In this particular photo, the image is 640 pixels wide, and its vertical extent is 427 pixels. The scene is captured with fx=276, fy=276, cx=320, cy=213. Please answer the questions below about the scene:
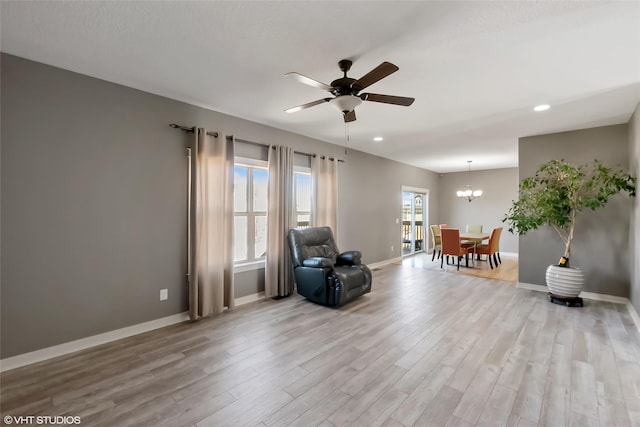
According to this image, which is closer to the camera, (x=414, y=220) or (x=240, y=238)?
(x=240, y=238)

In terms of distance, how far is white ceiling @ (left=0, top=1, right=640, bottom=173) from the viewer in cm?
184

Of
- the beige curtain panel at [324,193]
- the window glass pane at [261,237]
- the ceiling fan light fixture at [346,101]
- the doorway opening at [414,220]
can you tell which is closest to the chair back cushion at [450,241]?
the doorway opening at [414,220]

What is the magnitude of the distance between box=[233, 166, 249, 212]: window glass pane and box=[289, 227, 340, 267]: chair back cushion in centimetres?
84

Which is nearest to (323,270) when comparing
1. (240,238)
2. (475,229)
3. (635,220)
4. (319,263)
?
(319,263)

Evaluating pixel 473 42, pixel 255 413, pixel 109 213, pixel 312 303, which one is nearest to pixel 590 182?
pixel 473 42

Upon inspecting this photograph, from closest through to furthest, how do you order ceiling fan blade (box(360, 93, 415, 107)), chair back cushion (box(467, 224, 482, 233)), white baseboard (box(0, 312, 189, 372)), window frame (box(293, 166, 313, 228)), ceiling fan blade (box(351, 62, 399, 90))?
ceiling fan blade (box(351, 62, 399, 90)) < white baseboard (box(0, 312, 189, 372)) < ceiling fan blade (box(360, 93, 415, 107)) < window frame (box(293, 166, 313, 228)) < chair back cushion (box(467, 224, 482, 233))

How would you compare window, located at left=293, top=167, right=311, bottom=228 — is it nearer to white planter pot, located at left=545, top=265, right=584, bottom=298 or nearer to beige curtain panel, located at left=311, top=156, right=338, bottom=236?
beige curtain panel, located at left=311, top=156, right=338, bottom=236

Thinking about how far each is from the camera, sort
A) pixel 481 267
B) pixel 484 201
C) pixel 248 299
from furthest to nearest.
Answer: pixel 484 201 → pixel 481 267 → pixel 248 299

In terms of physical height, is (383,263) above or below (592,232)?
below

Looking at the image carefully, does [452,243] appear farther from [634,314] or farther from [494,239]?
[634,314]

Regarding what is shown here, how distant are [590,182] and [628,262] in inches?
50.3

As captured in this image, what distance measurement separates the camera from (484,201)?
8.87m

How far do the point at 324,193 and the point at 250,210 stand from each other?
4.81 feet

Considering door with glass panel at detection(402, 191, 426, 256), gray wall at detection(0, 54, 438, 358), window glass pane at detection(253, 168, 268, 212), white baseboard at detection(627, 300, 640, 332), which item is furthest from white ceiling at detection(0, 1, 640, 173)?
door with glass panel at detection(402, 191, 426, 256)
